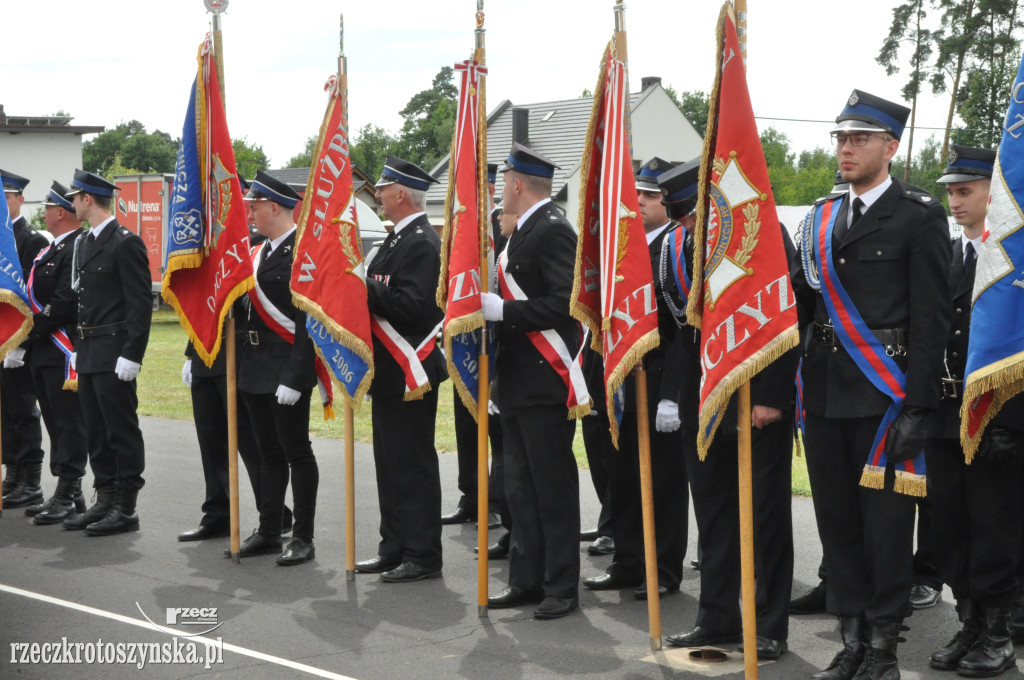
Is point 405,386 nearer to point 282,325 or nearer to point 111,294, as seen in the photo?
point 282,325

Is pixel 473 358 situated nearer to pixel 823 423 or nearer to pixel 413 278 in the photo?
pixel 413 278

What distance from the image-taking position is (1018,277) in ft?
14.9

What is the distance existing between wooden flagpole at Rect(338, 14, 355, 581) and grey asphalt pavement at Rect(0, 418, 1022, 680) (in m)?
0.16

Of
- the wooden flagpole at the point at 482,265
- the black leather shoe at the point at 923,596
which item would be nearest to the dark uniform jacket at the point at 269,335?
the wooden flagpole at the point at 482,265

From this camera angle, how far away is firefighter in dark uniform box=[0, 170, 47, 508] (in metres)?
8.76

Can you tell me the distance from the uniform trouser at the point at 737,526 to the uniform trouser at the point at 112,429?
4048 mm

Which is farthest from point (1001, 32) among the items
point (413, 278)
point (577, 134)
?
point (413, 278)

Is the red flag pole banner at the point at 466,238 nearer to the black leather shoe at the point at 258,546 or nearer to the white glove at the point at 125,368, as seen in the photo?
the black leather shoe at the point at 258,546

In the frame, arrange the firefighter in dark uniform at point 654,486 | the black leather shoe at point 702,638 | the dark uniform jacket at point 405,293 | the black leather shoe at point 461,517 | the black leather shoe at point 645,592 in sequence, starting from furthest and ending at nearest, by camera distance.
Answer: the black leather shoe at point 461,517, the dark uniform jacket at point 405,293, the firefighter in dark uniform at point 654,486, the black leather shoe at point 645,592, the black leather shoe at point 702,638

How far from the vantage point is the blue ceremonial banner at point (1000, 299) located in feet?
14.8

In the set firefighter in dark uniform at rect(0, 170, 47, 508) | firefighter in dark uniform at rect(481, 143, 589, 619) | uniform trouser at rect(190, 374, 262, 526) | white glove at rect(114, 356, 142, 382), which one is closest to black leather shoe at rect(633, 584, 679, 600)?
firefighter in dark uniform at rect(481, 143, 589, 619)

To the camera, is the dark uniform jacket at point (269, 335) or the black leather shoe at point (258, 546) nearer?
the dark uniform jacket at point (269, 335)

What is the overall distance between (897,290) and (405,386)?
2.88 meters

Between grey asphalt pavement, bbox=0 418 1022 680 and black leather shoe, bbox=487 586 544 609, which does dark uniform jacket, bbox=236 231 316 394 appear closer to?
grey asphalt pavement, bbox=0 418 1022 680
